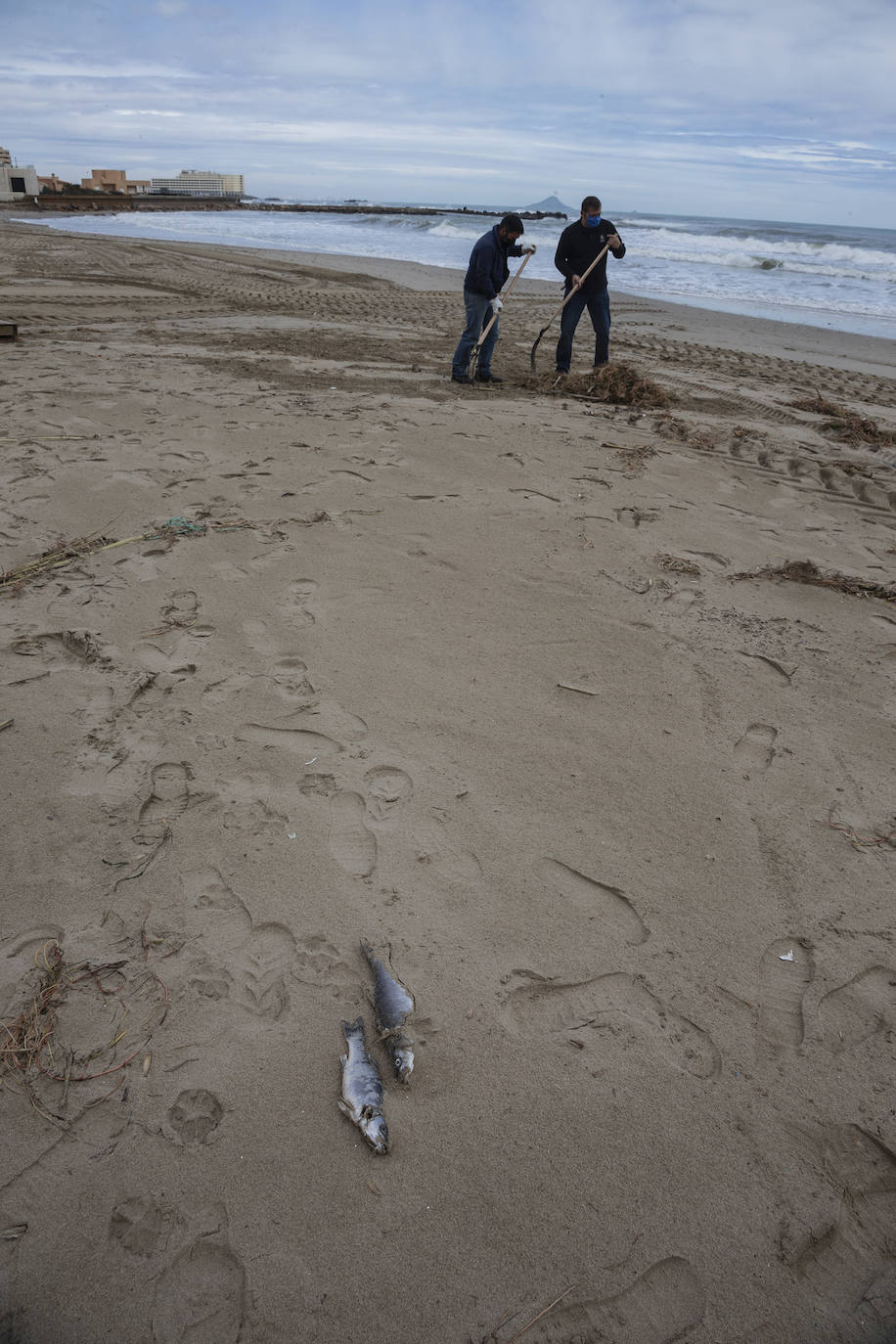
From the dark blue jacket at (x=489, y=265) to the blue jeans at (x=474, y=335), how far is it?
0.25ft

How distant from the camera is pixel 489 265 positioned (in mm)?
6781

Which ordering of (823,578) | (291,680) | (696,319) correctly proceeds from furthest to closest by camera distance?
1. (696,319)
2. (823,578)
3. (291,680)

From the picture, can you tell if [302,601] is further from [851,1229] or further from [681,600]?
[851,1229]

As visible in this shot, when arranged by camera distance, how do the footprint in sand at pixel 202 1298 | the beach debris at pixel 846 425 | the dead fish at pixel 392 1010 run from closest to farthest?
1. the footprint in sand at pixel 202 1298
2. the dead fish at pixel 392 1010
3. the beach debris at pixel 846 425

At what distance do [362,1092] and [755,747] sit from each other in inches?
69.7

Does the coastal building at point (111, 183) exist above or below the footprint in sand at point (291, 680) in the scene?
above

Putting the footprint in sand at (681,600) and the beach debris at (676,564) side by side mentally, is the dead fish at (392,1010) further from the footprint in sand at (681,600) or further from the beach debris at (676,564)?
the beach debris at (676,564)

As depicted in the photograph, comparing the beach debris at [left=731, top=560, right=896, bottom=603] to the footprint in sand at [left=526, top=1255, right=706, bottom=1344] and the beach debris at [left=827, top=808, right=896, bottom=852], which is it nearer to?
the beach debris at [left=827, top=808, right=896, bottom=852]

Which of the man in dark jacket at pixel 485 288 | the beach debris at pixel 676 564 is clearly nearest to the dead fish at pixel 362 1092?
the beach debris at pixel 676 564

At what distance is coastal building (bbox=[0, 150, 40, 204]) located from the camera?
40562mm

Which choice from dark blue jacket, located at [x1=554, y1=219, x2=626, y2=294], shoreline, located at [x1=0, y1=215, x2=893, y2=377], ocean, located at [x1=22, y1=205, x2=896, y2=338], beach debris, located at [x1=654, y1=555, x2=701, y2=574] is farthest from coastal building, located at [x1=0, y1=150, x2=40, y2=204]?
beach debris, located at [x1=654, y1=555, x2=701, y2=574]

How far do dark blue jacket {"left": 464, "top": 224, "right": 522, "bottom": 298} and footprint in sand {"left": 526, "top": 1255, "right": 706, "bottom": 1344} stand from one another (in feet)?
23.5

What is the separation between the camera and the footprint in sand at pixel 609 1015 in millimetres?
1701

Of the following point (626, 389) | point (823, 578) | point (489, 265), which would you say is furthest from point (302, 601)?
point (489, 265)
